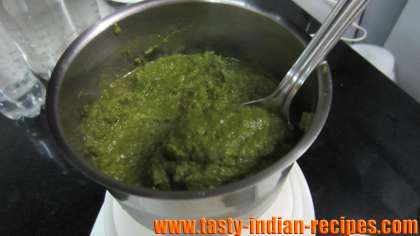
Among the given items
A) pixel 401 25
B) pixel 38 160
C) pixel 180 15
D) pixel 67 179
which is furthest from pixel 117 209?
pixel 401 25

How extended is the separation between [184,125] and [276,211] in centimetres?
27

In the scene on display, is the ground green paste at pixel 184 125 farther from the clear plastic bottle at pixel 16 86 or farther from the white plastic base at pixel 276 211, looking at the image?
the clear plastic bottle at pixel 16 86

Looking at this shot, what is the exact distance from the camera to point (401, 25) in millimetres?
A: 1271

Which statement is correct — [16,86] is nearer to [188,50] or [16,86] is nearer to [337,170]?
[188,50]

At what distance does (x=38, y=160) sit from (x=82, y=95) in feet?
1.13

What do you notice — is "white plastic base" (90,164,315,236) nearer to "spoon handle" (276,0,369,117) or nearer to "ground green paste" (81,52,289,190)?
"ground green paste" (81,52,289,190)

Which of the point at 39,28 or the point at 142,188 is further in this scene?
the point at 39,28

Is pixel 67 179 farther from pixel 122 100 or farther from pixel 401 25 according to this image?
pixel 401 25

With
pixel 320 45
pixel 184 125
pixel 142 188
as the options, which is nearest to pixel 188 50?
pixel 184 125

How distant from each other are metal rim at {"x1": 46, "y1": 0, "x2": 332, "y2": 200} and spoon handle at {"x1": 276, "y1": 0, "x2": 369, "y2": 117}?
0.03 metres

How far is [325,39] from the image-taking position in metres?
0.60

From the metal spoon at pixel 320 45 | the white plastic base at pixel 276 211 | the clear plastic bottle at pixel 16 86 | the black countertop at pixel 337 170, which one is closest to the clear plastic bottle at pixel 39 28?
the clear plastic bottle at pixel 16 86

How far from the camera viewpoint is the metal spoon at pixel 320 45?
57 cm

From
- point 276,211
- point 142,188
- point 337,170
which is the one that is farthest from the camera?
point 337,170
